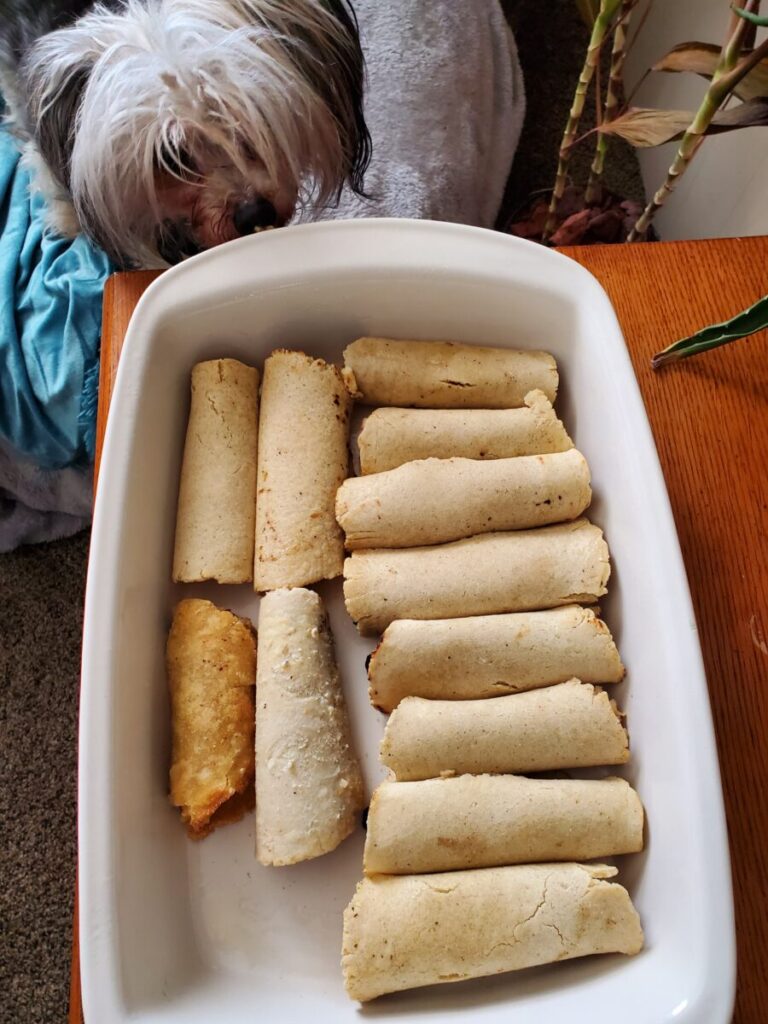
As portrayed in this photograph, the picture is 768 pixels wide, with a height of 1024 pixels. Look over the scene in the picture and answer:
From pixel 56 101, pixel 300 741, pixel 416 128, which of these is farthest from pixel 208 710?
pixel 416 128

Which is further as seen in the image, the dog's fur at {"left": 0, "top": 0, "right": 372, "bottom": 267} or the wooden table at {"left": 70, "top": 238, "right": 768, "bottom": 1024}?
the dog's fur at {"left": 0, "top": 0, "right": 372, "bottom": 267}

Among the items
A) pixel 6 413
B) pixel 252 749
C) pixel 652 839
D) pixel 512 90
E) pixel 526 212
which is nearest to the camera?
pixel 652 839

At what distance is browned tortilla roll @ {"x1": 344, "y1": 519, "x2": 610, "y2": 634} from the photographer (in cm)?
77

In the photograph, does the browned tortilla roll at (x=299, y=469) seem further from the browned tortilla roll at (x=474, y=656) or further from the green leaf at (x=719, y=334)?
the green leaf at (x=719, y=334)

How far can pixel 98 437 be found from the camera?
0.84 meters

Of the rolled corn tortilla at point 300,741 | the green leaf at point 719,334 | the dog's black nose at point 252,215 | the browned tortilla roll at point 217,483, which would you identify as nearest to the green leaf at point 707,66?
the green leaf at point 719,334

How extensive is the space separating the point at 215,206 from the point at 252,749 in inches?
24.4

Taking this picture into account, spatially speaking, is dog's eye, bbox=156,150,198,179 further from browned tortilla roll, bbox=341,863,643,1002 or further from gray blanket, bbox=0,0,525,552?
browned tortilla roll, bbox=341,863,643,1002

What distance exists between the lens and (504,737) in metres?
0.72

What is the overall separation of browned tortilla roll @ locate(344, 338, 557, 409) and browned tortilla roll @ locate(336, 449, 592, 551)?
0.09 metres

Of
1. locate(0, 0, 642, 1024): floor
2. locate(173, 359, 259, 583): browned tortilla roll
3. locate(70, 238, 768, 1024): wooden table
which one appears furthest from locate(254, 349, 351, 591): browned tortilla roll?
locate(0, 0, 642, 1024): floor

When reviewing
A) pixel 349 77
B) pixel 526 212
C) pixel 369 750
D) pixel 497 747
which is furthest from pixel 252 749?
pixel 526 212

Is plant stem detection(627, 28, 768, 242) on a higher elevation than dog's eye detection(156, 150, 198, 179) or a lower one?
higher

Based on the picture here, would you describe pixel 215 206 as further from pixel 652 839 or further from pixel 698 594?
pixel 652 839
